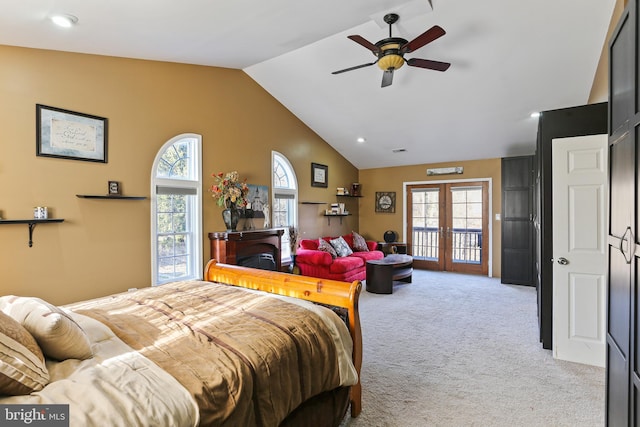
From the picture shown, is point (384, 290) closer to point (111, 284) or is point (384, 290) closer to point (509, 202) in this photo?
point (509, 202)

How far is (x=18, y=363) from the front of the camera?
1.13 m

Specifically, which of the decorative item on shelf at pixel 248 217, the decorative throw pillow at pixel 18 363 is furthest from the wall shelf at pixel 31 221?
the decorative item on shelf at pixel 248 217

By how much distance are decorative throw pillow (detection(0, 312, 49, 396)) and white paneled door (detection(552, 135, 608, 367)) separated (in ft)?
12.3

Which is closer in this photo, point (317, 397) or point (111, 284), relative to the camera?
point (317, 397)

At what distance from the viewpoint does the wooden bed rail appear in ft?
7.02

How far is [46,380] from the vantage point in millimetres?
1189

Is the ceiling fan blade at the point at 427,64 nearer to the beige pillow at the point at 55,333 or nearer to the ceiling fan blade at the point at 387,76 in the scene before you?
the ceiling fan blade at the point at 387,76

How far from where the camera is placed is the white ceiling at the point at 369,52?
2742 millimetres

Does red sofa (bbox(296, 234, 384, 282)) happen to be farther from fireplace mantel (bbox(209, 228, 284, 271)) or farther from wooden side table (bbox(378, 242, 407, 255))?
wooden side table (bbox(378, 242, 407, 255))

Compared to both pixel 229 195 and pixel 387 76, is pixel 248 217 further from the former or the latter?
pixel 387 76

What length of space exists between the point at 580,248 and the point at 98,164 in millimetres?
4772

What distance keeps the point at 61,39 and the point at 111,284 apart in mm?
2402

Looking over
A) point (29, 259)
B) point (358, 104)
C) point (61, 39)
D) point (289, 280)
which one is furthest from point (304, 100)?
point (29, 259)

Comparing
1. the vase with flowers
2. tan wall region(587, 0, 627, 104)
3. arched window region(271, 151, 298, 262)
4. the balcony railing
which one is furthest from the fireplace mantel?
tan wall region(587, 0, 627, 104)
